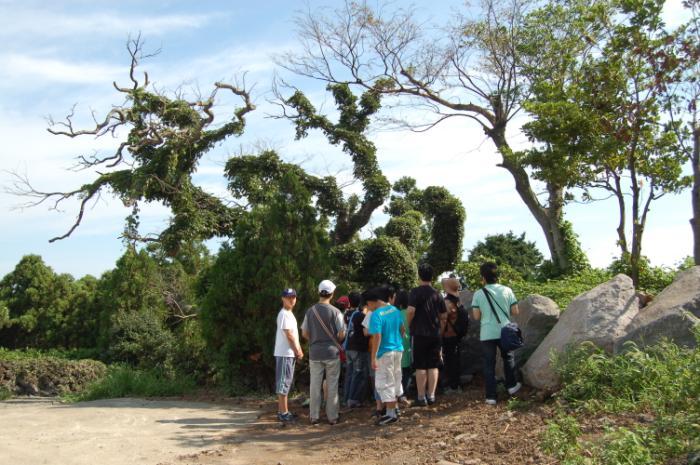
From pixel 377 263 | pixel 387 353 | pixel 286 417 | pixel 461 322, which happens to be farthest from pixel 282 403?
pixel 377 263

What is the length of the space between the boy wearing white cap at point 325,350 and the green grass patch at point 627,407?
267cm

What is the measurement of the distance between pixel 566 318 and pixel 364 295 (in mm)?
Answer: 2430

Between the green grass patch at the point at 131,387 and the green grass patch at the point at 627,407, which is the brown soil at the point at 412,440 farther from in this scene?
the green grass patch at the point at 131,387

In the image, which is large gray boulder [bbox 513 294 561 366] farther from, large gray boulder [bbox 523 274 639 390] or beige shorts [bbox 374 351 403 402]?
beige shorts [bbox 374 351 403 402]

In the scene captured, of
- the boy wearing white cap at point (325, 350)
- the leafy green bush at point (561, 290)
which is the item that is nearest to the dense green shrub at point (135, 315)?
the boy wearing white cap at point (325, 350)

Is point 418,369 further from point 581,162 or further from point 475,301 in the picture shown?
point 581,162

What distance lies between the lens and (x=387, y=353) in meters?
7.68

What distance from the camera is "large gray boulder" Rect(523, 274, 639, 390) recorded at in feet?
24.1

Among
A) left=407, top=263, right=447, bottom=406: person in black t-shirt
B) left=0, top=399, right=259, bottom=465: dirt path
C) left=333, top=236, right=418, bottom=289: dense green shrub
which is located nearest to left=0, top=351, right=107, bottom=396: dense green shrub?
left=0, top=399, right=259, bottom=465: dirt path

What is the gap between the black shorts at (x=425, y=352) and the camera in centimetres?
805

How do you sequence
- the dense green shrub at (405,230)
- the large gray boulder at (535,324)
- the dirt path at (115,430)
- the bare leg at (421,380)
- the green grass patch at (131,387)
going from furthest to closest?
the dense green shrub at (405,230) → the green grass patch at (131,387) → the large gray boulder at (535,324) → the bare leg at (421,380) → the dirt path at (115,430)

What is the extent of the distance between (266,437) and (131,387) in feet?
14.0

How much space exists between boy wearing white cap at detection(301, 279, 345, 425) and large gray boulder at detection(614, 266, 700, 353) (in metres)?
3.27

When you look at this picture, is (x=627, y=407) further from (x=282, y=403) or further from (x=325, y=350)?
(x=282, y=403)
